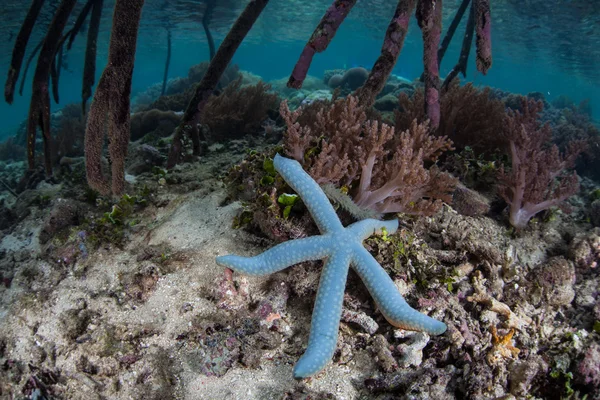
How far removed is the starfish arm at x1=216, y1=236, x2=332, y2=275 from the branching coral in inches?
97.9

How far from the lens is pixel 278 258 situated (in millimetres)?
2547

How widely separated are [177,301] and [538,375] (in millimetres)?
2736

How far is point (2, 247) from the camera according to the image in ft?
14.5

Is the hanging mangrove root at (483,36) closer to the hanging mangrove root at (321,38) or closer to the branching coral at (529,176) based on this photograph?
the branching coral at (529,176)

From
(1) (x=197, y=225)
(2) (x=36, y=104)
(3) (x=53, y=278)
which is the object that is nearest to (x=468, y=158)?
(1) (x=197, y=225)

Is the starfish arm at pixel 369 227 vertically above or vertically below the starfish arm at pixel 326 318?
above

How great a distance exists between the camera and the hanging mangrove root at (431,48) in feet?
10.8

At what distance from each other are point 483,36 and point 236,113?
17.3 ft

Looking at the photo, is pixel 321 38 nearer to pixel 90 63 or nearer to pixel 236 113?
pixel 90 63

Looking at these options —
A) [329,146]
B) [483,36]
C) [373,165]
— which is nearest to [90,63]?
[329,146]

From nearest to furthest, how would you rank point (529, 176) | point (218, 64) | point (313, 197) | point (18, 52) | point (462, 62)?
point (313, 197) → point (529, 176) → point (18, 52) → point (218, 64) → point (462, 62)

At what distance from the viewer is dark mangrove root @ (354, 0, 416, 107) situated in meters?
3.67

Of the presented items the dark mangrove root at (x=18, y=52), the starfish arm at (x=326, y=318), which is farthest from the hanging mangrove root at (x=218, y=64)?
the starfish arm at (x=326, y=318)

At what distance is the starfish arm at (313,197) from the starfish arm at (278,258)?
0.18m
